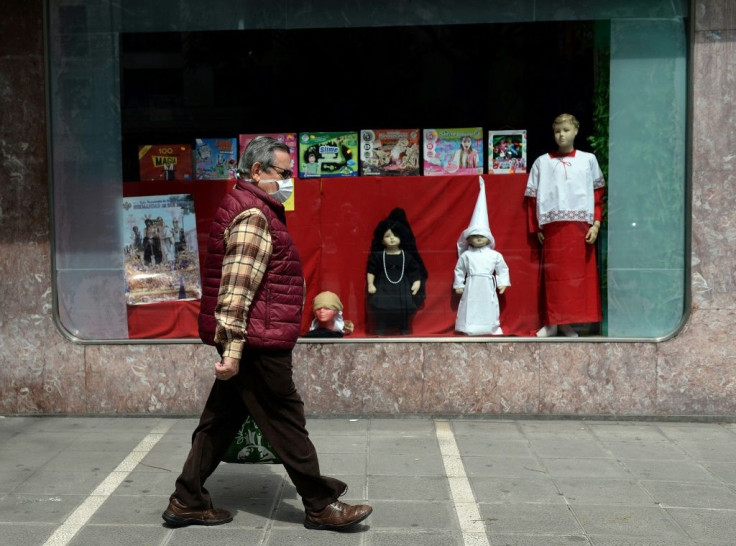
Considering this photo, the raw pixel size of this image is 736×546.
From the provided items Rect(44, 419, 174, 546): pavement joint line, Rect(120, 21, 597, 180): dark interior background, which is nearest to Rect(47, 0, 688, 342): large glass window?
Rect(120, 21, 597, 180): dark interior background

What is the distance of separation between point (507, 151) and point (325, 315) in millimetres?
1808

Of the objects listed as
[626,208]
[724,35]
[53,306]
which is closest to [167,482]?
[53,306]

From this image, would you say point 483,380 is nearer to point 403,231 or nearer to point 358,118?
point 403,231

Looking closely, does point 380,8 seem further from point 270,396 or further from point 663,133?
point 270,396

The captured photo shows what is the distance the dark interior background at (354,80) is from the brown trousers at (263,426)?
301cm

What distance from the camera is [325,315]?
7230mm

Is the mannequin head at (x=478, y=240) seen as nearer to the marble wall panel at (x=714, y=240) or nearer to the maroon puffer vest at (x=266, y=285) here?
the marble wall panel at (x=714, y=240)

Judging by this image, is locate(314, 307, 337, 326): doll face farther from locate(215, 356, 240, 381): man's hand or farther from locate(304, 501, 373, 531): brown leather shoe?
locate(215, 356, 240, 381): man's hand

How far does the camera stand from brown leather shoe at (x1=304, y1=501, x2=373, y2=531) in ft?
15.2

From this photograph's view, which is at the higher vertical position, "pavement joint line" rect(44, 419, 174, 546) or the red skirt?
the red skirt

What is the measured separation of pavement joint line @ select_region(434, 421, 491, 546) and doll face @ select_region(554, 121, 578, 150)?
87.5 inches

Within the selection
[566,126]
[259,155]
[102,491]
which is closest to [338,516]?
[102,491]

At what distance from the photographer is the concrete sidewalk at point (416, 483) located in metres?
4.66

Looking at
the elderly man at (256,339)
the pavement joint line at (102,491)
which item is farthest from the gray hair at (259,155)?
the pavement joint line at (102,491)
